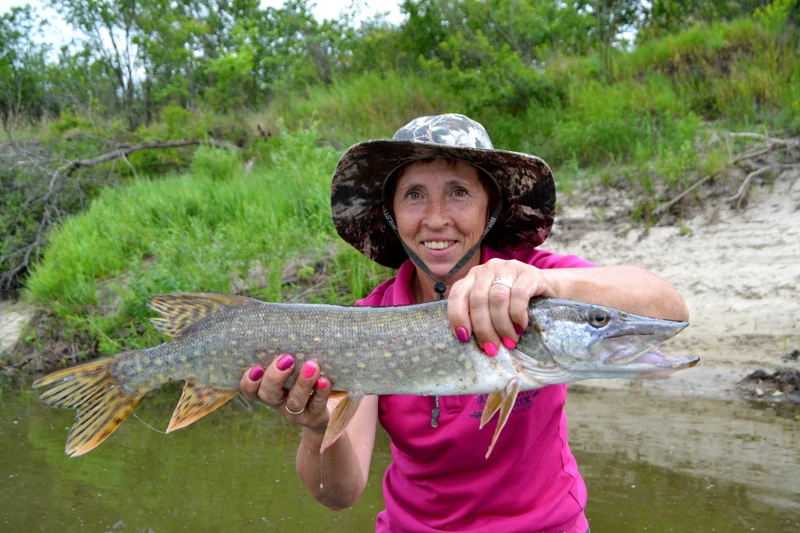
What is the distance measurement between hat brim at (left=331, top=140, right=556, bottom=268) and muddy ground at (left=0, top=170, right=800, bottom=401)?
3.34 metres

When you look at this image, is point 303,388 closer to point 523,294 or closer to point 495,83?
point 523,294

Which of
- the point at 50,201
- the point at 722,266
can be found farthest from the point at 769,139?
the point at 50,201

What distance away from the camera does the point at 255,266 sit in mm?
7156

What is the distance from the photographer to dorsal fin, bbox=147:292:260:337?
8.46ft

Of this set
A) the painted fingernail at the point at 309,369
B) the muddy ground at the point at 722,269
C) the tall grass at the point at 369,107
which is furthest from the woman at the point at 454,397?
the tall grass at the point at 369,107

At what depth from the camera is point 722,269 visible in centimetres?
654

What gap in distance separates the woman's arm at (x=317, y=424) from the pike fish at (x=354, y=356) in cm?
5

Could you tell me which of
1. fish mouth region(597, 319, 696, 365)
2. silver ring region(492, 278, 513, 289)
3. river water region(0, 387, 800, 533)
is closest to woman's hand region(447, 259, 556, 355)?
silver ring region(492, 278, 513, 289)

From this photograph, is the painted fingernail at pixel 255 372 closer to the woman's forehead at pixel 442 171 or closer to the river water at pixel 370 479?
the woman's forehead at pixel 442 171

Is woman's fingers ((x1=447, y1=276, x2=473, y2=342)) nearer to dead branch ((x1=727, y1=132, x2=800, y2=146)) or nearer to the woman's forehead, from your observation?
the woman's forehead

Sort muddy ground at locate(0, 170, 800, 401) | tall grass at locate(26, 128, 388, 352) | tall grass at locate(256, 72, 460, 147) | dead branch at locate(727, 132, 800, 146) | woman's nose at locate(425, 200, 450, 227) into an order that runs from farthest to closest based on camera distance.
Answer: tall grass at locate(256, 72, 460, 147) → dead branch at locate(727, 132, 800, 146) → tall grass at locate(26, 128, 388, 352) → muddy ground at locate(0, 170, 800, 401) → woman's nose at locate(425, 200, 450, 227)

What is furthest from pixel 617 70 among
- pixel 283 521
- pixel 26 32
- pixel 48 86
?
pixel 26 32

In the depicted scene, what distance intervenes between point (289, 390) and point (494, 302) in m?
0.81

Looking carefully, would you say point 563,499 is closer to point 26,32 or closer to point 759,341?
point 759,341
